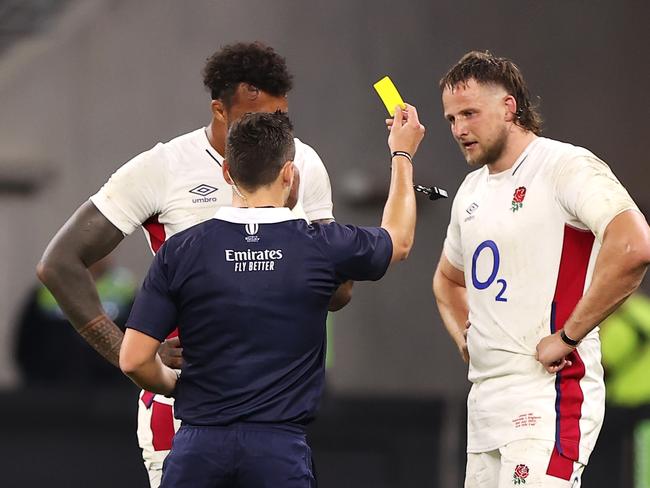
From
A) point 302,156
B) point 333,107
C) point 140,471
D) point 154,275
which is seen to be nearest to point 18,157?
point 333,107

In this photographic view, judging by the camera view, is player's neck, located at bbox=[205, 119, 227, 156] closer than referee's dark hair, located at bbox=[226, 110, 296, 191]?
No

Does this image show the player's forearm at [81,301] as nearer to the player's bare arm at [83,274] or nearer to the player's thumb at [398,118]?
the player's bare arm at [83,274]

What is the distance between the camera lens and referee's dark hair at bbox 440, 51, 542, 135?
3.74 metres

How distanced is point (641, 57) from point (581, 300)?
6.67 meters

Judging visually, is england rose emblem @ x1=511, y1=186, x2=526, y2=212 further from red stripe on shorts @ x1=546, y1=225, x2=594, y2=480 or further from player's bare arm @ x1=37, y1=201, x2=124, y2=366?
player's bare arm @ x1=37, y1=201, x2=124, y2=366

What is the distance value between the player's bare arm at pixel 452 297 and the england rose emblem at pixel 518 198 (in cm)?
45

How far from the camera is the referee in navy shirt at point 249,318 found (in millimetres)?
3154

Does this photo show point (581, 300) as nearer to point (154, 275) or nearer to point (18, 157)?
point (154, 275)

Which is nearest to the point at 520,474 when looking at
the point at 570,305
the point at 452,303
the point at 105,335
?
the point at 570,305

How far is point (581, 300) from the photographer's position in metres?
3.41

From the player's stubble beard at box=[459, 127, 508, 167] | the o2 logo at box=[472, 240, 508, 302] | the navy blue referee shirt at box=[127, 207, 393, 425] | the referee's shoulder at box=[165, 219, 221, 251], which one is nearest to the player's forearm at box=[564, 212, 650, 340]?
the o2 logo at box=[472, 240, 508, 302]

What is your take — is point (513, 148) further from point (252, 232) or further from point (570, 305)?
point (252, 232)

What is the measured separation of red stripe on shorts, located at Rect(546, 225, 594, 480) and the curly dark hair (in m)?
0.97

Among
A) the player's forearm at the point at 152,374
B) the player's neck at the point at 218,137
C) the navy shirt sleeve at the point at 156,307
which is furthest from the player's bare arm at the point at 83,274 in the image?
the navy shirt sleeve at the point at 156,307
